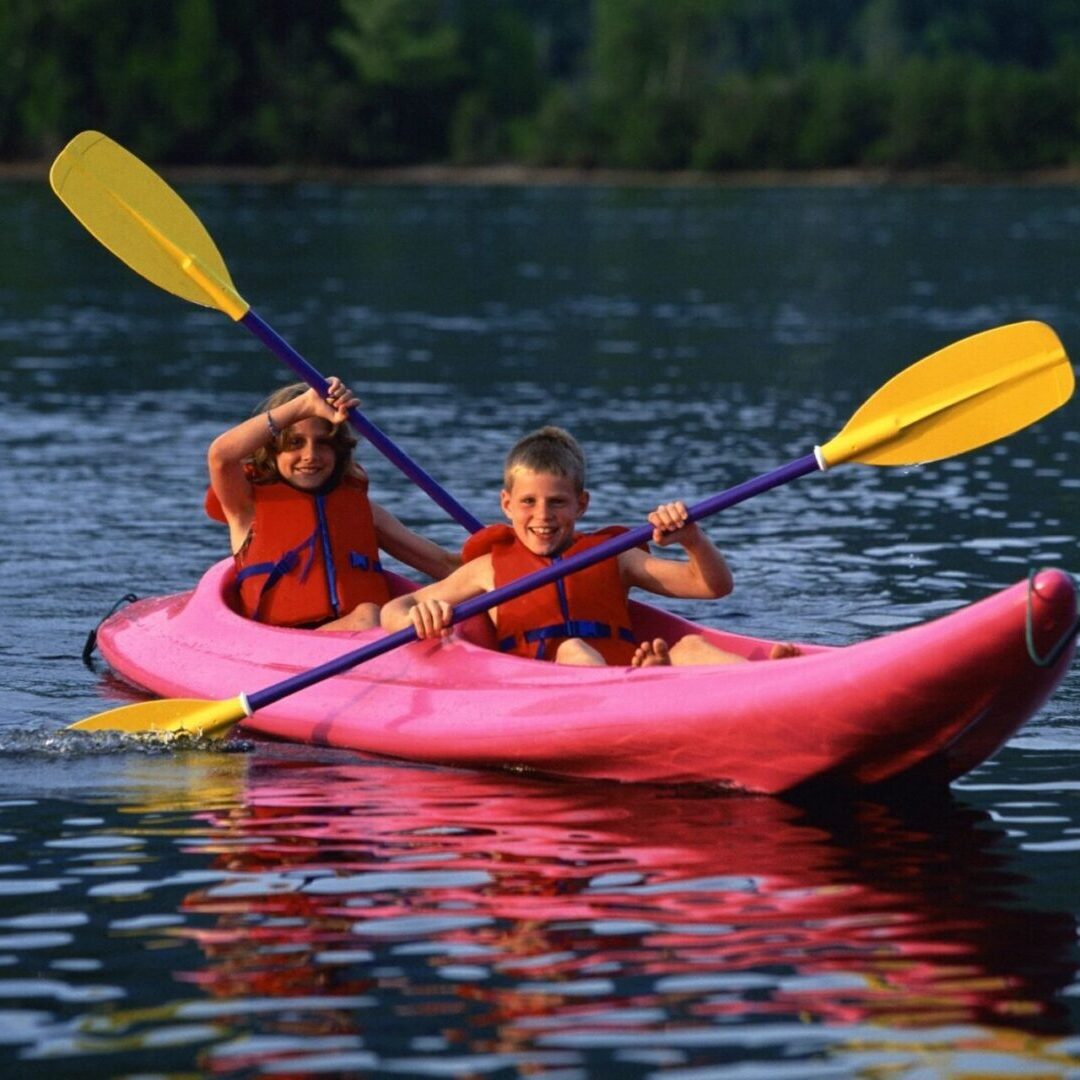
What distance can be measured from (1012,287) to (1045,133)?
3641 centimetres

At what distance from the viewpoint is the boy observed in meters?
6.76

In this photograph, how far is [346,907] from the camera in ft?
17.9

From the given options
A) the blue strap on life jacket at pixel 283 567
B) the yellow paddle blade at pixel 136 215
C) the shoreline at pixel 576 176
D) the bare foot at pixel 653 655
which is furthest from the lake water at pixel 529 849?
the shoreline at pixel 576 176

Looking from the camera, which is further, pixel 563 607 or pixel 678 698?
pixel 563 607

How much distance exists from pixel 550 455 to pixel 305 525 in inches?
48.5

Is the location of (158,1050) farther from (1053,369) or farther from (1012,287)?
(1012,287)

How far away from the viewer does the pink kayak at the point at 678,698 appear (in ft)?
19.2

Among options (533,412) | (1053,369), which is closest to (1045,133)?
(533,412)

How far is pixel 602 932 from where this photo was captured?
17.3ft

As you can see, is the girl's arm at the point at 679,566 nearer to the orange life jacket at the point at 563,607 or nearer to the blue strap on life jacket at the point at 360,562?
the orange life jacket at the point at 563,607

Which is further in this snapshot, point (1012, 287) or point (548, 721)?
point (1012, 287)

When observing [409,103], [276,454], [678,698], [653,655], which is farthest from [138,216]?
[409,103]

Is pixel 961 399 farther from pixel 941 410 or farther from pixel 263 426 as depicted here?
pixel 263 426

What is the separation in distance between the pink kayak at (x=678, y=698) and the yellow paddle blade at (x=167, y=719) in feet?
0.73
